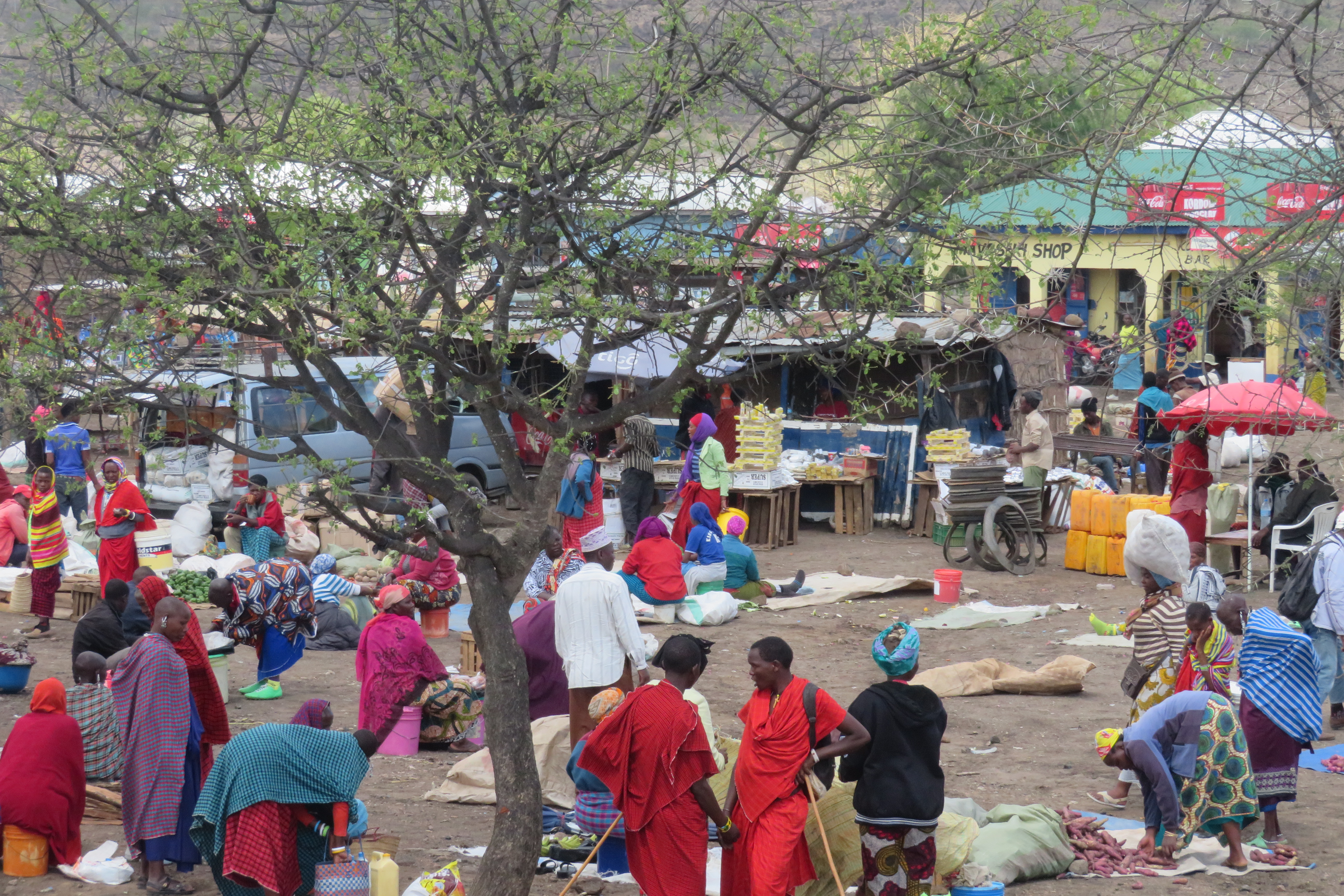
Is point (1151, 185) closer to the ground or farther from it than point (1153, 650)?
farther from it

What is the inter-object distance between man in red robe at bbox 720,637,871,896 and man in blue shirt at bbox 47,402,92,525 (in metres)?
11.3

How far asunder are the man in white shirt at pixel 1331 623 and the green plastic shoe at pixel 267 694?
725 centimetres

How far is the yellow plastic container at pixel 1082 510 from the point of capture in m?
14.4

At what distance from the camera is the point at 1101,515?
1427cm

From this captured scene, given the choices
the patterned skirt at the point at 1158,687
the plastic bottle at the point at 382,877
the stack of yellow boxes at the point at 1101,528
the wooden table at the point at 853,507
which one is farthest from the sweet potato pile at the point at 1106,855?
the wooden table at the point at 853,507

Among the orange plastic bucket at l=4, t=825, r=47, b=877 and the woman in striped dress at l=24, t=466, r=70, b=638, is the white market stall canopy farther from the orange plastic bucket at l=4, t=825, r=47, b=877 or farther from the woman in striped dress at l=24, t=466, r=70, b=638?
the orange plastic bucket at l=4, t=825, r=47, b=877

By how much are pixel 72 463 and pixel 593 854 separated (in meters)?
12.1

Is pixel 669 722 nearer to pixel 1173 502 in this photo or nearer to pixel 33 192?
pixel 33 192

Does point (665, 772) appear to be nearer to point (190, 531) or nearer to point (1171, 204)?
point (1171, 204)

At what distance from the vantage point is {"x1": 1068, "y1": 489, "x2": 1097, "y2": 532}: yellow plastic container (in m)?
14.4

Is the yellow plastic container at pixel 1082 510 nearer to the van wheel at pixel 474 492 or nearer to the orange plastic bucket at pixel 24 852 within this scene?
the van wheel at pixel 474 492

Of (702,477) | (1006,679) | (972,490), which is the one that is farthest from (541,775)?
(972,490)

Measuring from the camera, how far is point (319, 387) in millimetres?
6430

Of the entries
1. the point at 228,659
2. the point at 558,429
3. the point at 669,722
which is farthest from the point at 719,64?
the point at 228,659
